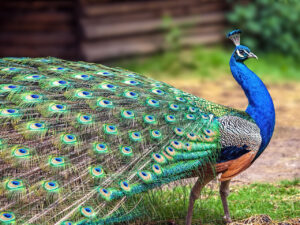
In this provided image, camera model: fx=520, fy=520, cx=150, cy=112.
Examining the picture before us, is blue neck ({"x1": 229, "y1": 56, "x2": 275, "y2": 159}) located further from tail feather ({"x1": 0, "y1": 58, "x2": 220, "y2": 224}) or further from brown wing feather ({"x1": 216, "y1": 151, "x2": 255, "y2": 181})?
tail feather ({"x1": 0, "y1": 58, "x2": 220, "y2": 224})

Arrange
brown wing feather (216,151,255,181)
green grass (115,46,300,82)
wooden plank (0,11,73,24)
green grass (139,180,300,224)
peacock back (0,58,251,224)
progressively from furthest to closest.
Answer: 1. green grass (115,46,300,82)
2. wooden plank (0,11,73,24)
3. green grass (139,180,300,224)
4. brown wing feather (216,151,255,181)
5. peacock back (0,58,251,224)

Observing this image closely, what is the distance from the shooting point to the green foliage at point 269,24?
11125mm

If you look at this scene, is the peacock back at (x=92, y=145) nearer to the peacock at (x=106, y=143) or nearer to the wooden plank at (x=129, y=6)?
the peacock at (x=106, y=143)

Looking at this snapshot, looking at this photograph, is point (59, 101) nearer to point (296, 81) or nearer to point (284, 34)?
point (296, 81)

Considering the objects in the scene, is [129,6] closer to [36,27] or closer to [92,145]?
[36,27]

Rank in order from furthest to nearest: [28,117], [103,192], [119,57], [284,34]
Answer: [284,34]
[119,57]
[28,117]
[103,192]

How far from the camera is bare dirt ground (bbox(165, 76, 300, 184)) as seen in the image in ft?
16.9

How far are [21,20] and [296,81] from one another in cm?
543

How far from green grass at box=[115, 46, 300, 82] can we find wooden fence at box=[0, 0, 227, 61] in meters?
0.29

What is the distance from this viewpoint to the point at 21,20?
32.6 feet

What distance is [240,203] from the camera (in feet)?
14.4

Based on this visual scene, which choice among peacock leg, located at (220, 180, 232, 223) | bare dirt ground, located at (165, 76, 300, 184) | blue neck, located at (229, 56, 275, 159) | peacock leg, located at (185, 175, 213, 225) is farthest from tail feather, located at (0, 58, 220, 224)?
bare dirt ground, located at (165, 76, 300, 184)

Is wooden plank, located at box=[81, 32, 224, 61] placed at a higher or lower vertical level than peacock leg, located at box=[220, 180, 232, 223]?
lower

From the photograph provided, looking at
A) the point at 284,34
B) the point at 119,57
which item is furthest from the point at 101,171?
the point at 284,34
